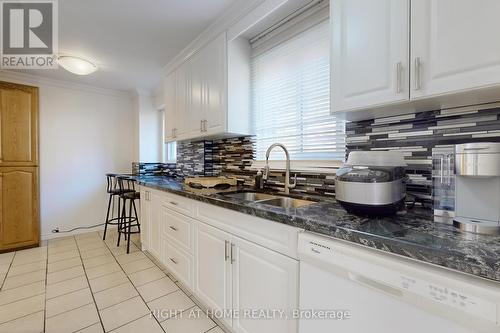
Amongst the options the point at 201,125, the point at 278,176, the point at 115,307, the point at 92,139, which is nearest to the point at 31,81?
the point at 92,139

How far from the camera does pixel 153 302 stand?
77.2 inches

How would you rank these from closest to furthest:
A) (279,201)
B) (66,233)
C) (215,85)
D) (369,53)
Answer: (369,53), (279,201), (215,85), (66,233)

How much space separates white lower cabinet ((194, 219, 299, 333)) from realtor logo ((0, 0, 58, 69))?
2190 millimetres

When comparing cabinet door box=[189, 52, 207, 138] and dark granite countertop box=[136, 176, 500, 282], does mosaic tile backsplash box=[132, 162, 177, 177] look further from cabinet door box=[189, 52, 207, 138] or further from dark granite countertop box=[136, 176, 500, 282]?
dark granite countertop box=[136, 176, 500, 282]

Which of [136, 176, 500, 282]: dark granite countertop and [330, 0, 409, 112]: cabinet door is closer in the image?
[136, 176, 500, 282]: dark granite countertop

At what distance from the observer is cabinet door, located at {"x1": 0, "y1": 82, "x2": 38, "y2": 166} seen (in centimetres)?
304

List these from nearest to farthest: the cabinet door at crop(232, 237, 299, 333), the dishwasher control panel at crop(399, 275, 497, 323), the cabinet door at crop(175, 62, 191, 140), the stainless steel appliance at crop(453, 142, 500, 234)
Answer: the dishwasher control panel at crop(399, 275, 497, 323) → the stainless steel appliance at crop(453, 142, 500, 234) → the cabinet door at crop(232, 237, 299, 333) → the cabinet door at crop(175, 62, 191, 140)

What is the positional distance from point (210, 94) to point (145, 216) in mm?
1711

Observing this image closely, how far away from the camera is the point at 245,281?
1.37 metres

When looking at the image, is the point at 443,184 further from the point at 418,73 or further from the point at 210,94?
the point at 210,94

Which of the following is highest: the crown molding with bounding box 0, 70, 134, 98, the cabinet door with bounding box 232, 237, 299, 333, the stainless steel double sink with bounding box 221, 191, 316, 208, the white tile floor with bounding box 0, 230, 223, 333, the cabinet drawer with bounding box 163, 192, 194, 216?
the crown molding with bounding box 0, 70, 134, 98

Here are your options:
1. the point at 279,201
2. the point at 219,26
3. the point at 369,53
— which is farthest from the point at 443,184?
the point at 219,26

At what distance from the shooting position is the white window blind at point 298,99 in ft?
5.66

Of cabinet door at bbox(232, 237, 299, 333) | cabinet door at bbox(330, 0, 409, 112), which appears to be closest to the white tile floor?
cabinet door at bbox(232, 237, 299, 333)
